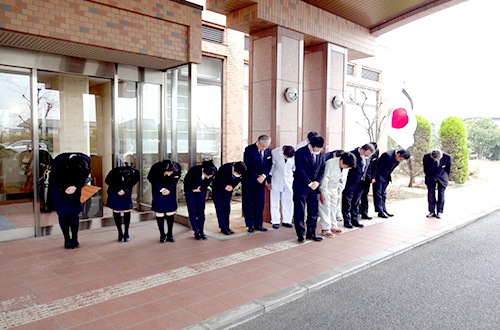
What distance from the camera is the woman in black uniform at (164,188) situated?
610 centimetres

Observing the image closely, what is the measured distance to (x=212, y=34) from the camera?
10656 millimetres

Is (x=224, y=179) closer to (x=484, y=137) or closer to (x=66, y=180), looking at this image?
(x=66, y=180)

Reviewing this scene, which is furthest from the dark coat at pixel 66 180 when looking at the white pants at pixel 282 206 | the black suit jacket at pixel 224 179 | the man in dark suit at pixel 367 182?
the man in dark suit at pixel 367 182

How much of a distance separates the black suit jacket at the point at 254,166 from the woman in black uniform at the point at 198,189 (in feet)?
2.88

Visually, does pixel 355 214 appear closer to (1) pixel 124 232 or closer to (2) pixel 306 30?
(2) pixel 306 30

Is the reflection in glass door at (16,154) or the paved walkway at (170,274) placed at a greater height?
the reflection in glass door at (16,154)

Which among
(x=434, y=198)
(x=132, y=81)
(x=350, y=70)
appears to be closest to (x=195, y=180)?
(x=132, y=81)

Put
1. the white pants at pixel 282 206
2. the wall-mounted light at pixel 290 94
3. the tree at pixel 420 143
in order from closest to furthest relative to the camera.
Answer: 1. the white pants at pixel 282 206
2. the wall-mounted light at pixel 290 94
3. the tree at pixel 420 143

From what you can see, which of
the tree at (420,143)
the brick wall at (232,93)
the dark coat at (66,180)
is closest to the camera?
the dark coat at (66,180)

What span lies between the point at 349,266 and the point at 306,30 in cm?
530

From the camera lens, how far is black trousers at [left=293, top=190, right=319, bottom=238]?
21.1 ft

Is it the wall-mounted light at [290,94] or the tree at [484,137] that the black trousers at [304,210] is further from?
the tree at [484,137]

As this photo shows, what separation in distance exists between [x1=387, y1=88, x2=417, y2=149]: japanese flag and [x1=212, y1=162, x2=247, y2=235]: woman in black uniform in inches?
267

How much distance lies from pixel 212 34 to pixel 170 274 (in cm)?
777
